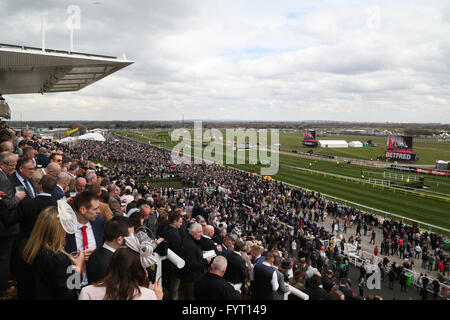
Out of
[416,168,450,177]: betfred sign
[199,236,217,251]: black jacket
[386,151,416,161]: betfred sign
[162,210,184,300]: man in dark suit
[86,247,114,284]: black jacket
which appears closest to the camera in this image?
[86,247,114,284]: black jacket

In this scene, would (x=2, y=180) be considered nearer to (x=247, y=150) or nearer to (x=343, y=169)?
(x=343, y=169)

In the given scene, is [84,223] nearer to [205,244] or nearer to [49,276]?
[49,276]

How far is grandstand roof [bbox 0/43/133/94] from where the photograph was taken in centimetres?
825

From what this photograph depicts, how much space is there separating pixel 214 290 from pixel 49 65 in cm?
938

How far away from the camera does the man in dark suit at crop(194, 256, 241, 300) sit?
3.06 m

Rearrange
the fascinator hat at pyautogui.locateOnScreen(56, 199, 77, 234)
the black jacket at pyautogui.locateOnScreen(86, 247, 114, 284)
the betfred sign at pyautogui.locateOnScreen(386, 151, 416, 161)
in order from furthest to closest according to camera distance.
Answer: the betfred sign at pyautogui.locateOnScreen(386, 151, 416, 161) < the black jacket at pyautogui.locateOnScreen(86, 247, 114, 284) < the fascinator hat at pyautogui.locateOnScreen(56, 199, 77, 234)

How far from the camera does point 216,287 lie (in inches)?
122

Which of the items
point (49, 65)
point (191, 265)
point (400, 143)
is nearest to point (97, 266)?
point (191, 265)

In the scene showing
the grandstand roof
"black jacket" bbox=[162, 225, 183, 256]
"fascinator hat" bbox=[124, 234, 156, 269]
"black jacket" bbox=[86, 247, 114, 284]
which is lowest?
"black jacket" bbox=[162, 225, 183, 256]

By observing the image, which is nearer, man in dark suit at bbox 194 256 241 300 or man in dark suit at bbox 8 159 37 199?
man in dark suit at bbox 194 256 241 300

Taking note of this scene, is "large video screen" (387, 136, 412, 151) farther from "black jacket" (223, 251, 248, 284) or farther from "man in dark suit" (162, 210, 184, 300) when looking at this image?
"black jacket" (223, 251, 248, 284)

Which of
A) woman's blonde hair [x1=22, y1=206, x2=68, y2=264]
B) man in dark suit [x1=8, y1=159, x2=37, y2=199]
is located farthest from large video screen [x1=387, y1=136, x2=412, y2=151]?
woman's blonde hair [x1=22, y1=206, x2=68, y2=264]

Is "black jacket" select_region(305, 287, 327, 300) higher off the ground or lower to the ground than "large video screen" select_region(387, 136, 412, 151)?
lower
